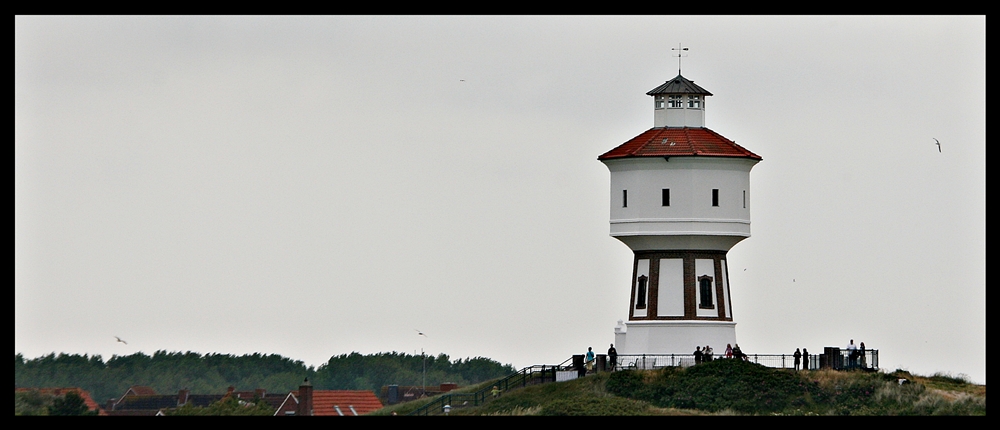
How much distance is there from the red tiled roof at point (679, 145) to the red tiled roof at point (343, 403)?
1563cm

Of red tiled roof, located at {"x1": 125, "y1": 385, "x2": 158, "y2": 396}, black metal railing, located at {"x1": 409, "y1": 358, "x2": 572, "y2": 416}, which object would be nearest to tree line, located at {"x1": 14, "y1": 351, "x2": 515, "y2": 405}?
red tiled roof, located at {"x1": 125, "y1": 385, "x2": 158, "y2": 396}

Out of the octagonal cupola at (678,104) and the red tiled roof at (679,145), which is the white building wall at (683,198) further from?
the octagonal cupola at (678,104)

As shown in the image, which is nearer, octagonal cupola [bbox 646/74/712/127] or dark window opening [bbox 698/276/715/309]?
dark window opening [bbox 698/276/715/309]

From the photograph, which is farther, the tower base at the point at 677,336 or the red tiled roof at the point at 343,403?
the red tiled roof at the point at 343,403

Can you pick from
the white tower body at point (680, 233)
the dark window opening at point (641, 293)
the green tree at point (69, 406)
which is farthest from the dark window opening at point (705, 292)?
the green tree at point (69, 406)

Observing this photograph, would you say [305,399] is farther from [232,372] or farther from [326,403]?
[232,372]

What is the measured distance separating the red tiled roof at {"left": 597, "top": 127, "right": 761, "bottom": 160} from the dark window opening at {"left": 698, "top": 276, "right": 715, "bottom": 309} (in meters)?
4.26

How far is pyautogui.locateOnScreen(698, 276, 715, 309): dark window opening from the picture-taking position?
82312 millimetres

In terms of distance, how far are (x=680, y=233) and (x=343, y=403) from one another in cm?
2005

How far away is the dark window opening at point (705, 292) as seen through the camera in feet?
270

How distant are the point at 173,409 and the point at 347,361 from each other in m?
34.8

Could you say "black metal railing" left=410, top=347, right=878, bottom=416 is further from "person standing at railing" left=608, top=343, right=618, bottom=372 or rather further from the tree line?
the tree line
